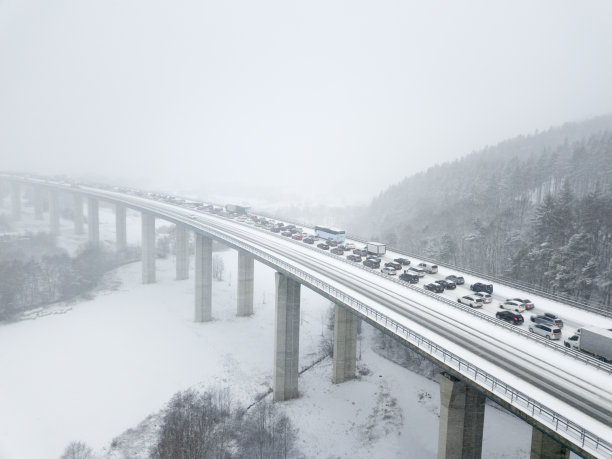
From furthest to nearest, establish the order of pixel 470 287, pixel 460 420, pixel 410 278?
pixel 410 278 < pixel 470 287 < pixel 460 420

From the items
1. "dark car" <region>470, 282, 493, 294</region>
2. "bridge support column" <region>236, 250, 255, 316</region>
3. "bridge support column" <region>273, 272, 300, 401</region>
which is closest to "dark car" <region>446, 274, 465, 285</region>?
"dark car" <region>470, 282, 493, 294</region>

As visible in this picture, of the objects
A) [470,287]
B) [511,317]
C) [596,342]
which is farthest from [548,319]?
[470,287]

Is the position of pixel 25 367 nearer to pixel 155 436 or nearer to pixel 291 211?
pixel 155 436

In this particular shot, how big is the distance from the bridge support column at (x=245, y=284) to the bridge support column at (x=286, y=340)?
60.1 feet

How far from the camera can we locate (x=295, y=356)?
36688 millimetres

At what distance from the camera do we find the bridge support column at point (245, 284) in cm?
5431

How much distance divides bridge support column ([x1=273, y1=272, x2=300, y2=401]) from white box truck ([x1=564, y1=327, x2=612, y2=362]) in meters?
22.4

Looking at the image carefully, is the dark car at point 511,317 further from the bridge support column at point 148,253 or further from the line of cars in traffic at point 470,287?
the bridge support column at point 148,253

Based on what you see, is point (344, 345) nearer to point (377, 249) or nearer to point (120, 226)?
point (377, 249)

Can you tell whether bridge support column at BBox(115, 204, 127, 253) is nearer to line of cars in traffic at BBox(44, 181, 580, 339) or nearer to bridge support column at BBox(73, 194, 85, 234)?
bridge support column at BBox(73, 194, 85, 234)

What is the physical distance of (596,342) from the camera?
18.5 metres

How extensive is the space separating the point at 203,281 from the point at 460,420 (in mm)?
42343

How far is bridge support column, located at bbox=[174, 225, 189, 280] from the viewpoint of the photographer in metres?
71.9

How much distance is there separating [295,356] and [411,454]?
1298cm
